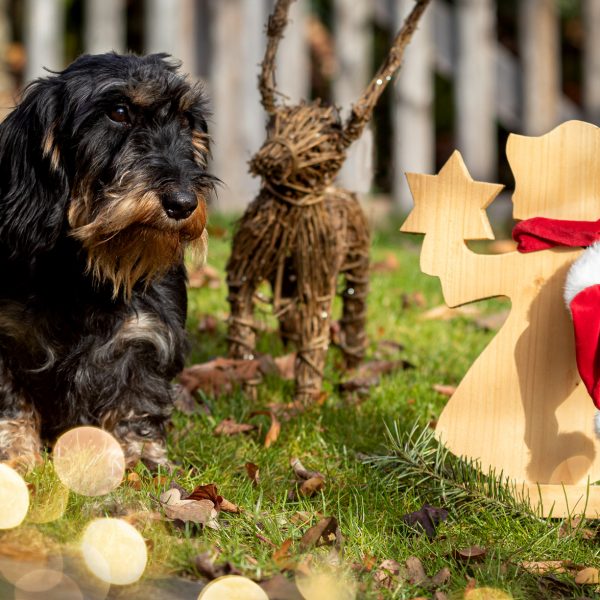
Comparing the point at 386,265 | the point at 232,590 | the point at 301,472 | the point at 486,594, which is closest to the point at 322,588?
the point at 232,590

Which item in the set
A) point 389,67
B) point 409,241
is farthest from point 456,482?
point 409,241

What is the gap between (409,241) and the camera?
7438mm

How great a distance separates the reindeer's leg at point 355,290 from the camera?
4.13 metres

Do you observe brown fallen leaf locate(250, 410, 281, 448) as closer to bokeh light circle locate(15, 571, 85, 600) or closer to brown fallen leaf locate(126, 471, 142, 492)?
brown fallen leaf locate(126, 471, 142, 492)

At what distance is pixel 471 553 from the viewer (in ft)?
8.64

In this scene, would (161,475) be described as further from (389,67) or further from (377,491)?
(389,67)

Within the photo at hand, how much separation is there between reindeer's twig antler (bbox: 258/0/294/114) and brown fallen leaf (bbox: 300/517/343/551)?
167cm

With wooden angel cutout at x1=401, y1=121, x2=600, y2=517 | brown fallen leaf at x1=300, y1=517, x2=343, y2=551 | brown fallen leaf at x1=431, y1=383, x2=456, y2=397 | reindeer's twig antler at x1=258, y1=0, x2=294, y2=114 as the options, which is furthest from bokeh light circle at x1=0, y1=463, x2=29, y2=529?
brown fallen leaf at x1=431, y1=383, x2=456, y2=397

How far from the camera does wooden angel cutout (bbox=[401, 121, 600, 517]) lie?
2.96 m

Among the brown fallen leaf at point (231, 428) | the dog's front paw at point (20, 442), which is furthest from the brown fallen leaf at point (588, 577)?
the dog's front paw at point (20, 442)

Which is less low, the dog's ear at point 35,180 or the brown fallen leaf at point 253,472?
the dog's ear at point 35,180

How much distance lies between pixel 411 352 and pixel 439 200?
177 cm

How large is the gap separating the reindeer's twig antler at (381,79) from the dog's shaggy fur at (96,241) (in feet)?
1.96

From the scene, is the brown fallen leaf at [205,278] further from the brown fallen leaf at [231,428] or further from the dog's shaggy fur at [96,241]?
the dog's shaggy fur at [96,241]
